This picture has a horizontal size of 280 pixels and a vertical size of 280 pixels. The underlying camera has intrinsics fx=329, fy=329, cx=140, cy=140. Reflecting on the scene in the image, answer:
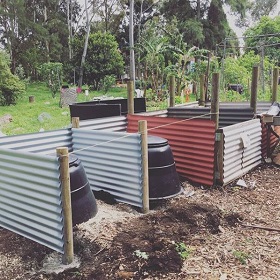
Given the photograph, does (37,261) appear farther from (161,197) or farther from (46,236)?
(161,197)

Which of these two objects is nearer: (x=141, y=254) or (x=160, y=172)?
(x=141, y=254)

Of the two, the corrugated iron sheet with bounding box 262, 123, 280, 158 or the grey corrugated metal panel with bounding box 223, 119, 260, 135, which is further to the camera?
the corrugated iron sheet with bounding box 262, 123, 280, 158

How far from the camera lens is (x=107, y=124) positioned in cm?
539

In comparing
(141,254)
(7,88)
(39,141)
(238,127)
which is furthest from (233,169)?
(7,88)

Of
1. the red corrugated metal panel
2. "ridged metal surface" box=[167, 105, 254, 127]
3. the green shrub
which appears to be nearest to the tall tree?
the green shrub

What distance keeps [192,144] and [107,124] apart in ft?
4.79

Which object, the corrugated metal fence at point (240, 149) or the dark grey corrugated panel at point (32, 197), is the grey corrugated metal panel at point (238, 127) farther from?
the dark grey corrugated panel at point (32, 197)

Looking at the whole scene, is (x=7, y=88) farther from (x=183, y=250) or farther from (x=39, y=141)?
(x=183, y=250)

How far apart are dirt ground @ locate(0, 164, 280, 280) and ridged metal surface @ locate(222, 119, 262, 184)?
2.55ft

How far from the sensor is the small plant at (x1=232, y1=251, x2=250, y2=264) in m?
2.87

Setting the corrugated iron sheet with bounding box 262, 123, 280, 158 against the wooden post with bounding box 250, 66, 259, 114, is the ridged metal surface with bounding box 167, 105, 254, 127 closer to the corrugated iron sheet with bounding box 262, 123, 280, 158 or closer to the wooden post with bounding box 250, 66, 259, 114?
the wooden post with bounding box 250, 66, 259, 114

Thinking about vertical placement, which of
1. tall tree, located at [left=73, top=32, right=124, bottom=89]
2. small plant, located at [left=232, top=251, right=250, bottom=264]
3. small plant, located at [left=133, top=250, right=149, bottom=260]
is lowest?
small plant, located at [left=232, top=251, right=250, bottom=264]

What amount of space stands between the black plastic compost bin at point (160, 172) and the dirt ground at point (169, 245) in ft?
0.46

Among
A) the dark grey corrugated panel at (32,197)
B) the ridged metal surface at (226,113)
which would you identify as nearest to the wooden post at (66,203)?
the dark grey corrugated panel at (32,197)
